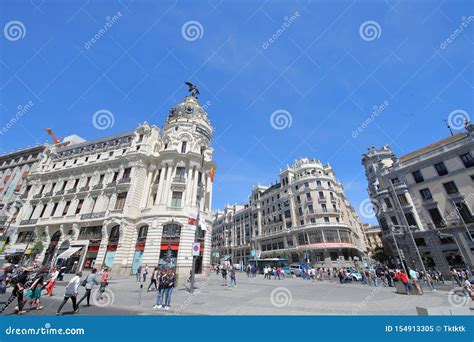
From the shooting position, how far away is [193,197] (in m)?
28.8

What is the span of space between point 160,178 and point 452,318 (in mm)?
28657

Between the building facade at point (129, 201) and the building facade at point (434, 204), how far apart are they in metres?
24.7

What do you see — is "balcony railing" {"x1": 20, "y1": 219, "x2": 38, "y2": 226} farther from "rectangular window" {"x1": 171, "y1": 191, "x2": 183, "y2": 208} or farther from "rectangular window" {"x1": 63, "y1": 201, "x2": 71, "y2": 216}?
"rectangular window" {"x1": 171, "y1": 191, "x2": 183, "y2": 208}

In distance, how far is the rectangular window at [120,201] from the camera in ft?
93.0

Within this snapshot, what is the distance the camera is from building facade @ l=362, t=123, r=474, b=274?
1049 inches

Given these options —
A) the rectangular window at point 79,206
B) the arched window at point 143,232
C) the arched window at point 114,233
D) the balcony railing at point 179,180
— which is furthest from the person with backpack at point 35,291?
the rectangular window at point 79,206

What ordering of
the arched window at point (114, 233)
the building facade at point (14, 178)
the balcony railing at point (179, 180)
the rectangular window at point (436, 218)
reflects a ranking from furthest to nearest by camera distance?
the building facade at point (14, 178), the balcony railing at point (179, 180), the rectangular window at point (436, 218), the arched window at point (114, 233)

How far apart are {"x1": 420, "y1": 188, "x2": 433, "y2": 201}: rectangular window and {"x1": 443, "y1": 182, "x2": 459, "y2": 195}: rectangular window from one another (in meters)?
1.90

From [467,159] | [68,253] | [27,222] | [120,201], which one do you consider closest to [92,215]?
[120,201]

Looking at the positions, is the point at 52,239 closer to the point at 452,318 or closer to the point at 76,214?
the point at 76,214

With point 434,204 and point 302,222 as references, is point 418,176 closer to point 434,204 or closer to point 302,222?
point 434,204

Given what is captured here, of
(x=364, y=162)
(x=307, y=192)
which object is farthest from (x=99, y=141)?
(x=364, y=162)

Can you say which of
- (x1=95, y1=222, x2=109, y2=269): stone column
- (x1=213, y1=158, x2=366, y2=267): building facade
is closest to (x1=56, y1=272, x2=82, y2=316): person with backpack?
(x1=95, y1=222, x2=109, y2=269): stone column

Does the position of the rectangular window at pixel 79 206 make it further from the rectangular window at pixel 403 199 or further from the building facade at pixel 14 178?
the rectangular window at pixel 403 199
